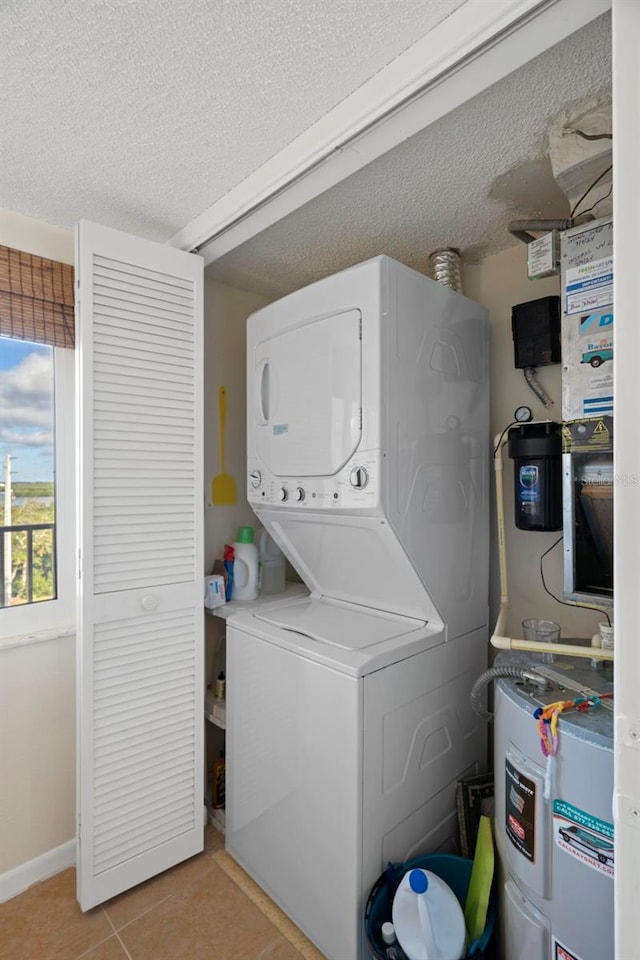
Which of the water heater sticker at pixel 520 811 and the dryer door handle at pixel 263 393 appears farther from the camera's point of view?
the dryer door handle at pixel 263 393

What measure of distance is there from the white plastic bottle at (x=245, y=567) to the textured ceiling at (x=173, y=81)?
56.6 inches

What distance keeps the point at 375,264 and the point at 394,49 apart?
0.54m

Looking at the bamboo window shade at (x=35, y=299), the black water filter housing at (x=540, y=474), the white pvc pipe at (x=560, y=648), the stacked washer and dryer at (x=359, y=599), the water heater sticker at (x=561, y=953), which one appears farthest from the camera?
the bamboo window shade at (x=35, y=299)

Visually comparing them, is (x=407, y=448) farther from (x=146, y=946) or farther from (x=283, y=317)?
(x=146, y=946)

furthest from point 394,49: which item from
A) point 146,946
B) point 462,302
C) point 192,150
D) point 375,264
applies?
point 146,946

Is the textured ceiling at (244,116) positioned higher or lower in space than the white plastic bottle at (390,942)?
higher

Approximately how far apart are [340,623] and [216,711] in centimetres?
79

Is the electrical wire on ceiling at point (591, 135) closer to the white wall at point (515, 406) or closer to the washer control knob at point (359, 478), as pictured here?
the white wall at point (515, 406)

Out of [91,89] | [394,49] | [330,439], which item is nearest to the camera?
[394,49]

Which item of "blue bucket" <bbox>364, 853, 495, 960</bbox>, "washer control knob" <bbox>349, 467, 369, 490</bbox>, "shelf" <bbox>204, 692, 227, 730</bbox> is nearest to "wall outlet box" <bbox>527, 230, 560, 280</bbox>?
"washer control knob" <bbox>349, 467, 369, 490</bbox>

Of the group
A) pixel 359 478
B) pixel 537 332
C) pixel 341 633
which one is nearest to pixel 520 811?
pixel 341 633

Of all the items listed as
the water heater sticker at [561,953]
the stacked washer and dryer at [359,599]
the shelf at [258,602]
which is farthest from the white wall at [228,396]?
the water heater sticker at [561,953]

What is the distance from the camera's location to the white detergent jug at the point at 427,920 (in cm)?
139

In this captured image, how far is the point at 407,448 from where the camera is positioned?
171 cm
